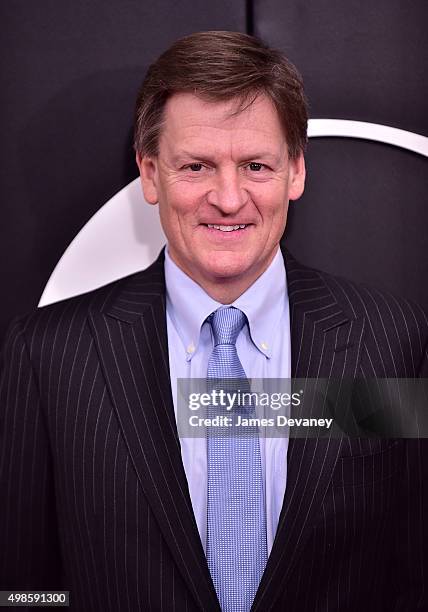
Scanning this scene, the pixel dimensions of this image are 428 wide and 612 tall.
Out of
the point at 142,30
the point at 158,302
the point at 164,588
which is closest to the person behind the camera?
the point at 164,588

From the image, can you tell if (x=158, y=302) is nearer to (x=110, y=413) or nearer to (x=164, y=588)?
(x=110, y=413)

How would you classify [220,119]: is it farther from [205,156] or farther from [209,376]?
[209,376]

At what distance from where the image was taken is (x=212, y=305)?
4.59 ft

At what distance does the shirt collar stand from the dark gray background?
230 mm

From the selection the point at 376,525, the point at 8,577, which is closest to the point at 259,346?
the point at 376,525

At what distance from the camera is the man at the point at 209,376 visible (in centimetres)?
131

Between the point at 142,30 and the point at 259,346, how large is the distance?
25.0 inches

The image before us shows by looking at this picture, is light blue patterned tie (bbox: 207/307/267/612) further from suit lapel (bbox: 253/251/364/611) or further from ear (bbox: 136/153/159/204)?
ear (bbox: 136/153/159/204)

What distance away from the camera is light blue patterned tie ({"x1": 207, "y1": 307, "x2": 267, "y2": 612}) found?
1306 millimetres

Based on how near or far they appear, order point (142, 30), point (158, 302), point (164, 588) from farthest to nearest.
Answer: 1. point (142, 30)
2. point (158, 302)
3. point (164, 588)

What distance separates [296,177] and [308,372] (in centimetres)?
32

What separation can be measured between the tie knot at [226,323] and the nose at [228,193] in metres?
0.17

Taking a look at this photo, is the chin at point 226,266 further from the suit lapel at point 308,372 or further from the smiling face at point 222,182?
the suit lapel at point 308,372

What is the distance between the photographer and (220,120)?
52.2 inches
